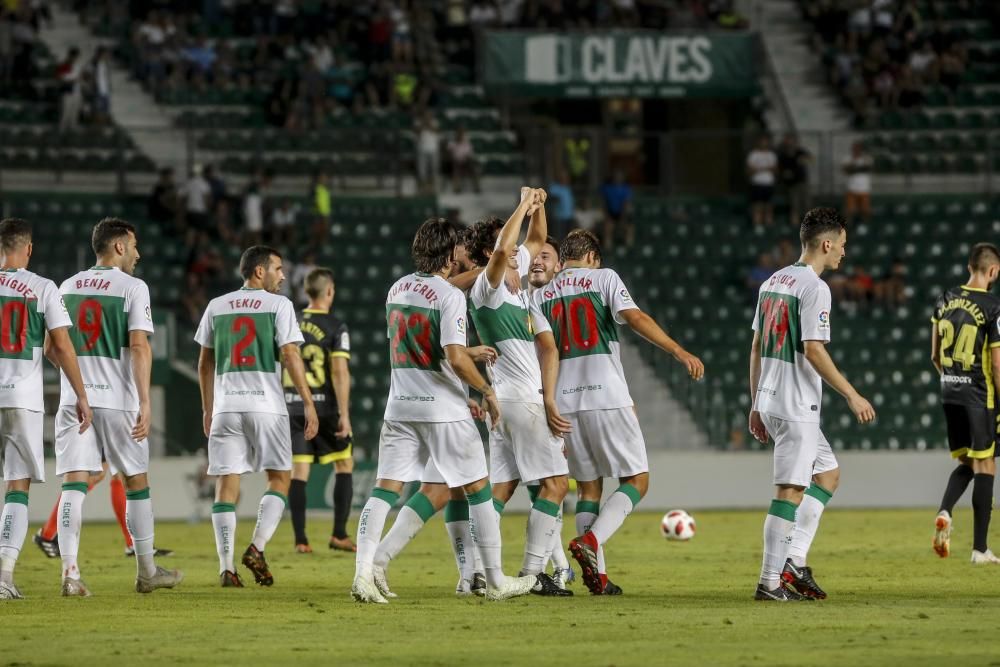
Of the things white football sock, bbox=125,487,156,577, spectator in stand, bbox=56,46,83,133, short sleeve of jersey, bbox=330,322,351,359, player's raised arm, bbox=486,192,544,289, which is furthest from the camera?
spectator in stand, bbox=56,46,83,133

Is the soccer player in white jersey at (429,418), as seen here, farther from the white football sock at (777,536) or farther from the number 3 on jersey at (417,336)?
the white football sock at (777,536)

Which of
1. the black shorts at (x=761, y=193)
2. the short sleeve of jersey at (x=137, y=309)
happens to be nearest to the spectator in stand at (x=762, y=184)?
the black shorts at (x=761, y=193)

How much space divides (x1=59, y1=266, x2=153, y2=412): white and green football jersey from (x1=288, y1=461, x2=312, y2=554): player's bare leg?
174 inches

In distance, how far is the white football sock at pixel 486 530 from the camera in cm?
1123

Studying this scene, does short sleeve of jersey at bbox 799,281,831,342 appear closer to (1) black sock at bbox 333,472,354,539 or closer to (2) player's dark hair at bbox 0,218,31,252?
(2) player's dark hair at bbox 0,218,31,252

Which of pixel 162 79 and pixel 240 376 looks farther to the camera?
pixel 162 79

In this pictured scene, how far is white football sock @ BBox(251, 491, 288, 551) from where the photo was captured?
13.1m

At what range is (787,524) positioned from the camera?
11.2 metres

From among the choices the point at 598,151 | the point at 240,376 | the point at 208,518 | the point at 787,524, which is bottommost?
the point at 208,518

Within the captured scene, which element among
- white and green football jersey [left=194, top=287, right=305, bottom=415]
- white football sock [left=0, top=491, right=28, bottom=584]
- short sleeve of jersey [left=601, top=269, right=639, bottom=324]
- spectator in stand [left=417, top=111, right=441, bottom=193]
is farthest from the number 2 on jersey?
spectator in stand [left=417, top=111, right=441, bottom=193]

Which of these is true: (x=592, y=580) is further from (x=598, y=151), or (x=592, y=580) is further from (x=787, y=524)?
(x=598, y=151)

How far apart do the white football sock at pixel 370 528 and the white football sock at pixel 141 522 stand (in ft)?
5.50

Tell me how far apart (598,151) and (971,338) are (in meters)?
18.2

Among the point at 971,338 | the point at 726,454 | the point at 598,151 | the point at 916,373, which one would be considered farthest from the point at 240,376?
the point at 598,151
